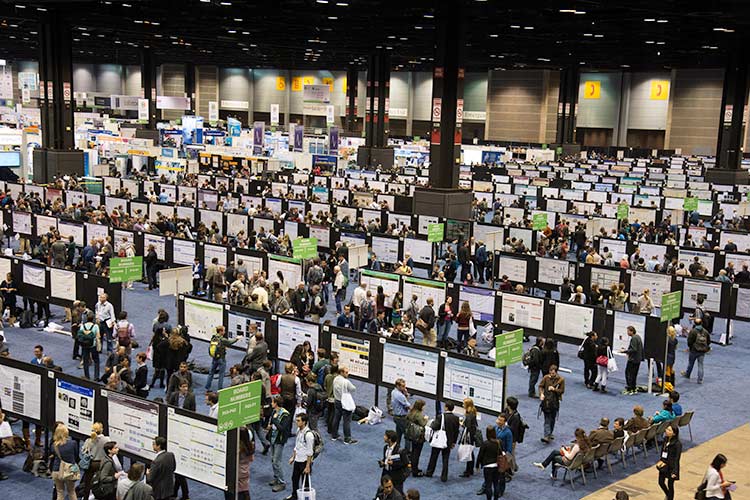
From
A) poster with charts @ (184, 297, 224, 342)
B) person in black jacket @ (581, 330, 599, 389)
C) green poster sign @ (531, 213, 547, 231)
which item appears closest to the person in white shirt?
poster with charts @ (184, 297, 224, 342)

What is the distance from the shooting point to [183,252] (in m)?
Result: 28.4

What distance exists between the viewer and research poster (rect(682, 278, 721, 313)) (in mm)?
24156

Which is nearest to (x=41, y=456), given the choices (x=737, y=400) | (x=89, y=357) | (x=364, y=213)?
(x=89, y=357)

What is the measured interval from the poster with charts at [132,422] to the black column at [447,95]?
87.3 ft

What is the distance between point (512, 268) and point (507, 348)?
11.9m

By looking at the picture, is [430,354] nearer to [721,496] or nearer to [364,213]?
[721,496]

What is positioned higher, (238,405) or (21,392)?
(238,405)

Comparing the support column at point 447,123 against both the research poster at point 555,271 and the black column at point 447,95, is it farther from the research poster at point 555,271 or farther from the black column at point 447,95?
the research poster at point 555,271

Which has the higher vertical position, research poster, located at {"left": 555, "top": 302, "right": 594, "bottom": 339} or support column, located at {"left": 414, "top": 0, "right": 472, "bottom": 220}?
support column, located at {"left": 414, "top": 0, "right": 472, "bottom": 220}

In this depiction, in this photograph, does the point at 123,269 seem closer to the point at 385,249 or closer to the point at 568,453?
the point at 385,249

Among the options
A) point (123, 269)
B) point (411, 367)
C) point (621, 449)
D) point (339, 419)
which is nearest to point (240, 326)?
point (339, 419)

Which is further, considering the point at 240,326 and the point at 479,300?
the point at 479,300

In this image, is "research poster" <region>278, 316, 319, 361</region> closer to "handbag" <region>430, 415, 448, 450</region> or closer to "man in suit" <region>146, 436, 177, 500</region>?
"handbag" <region>430, 415, 448, 450</region>

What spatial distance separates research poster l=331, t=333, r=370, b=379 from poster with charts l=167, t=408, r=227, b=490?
17.7 feet
